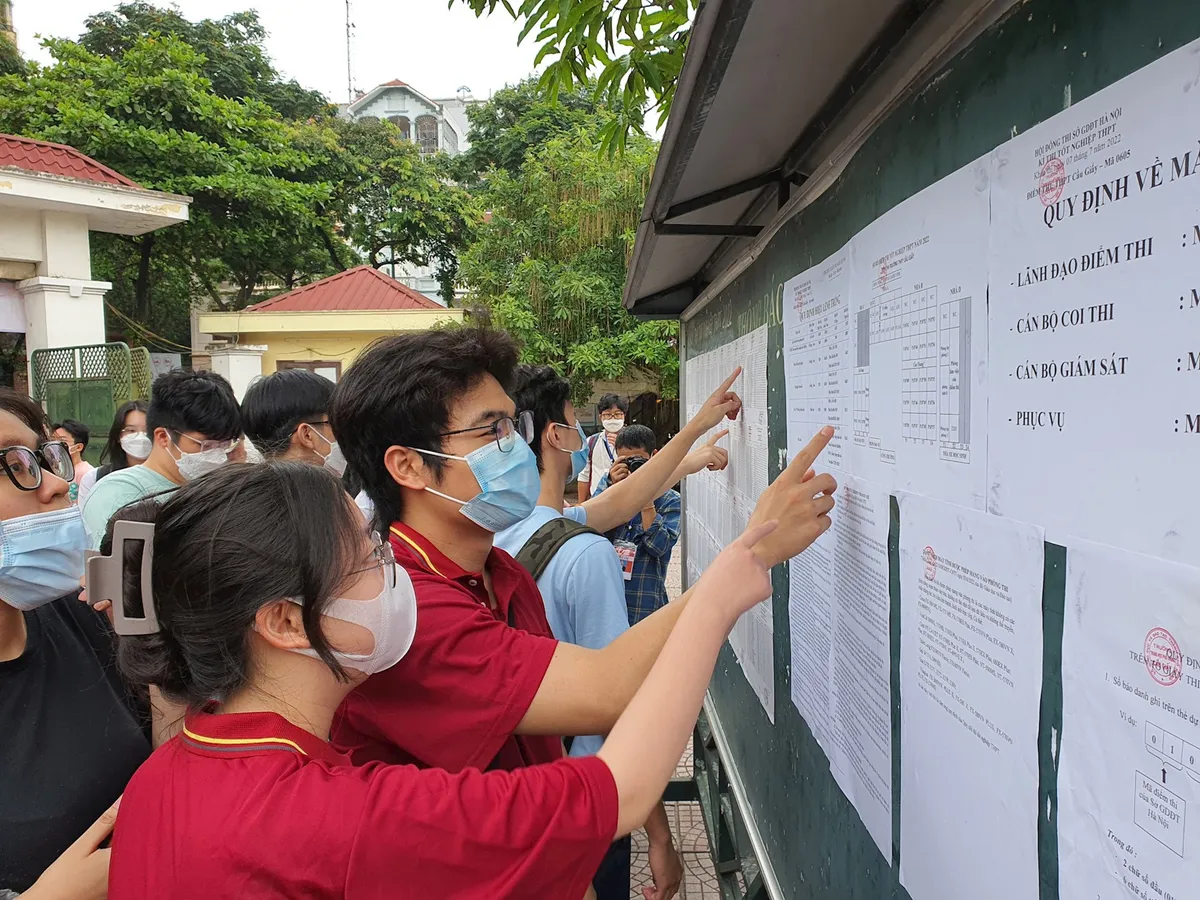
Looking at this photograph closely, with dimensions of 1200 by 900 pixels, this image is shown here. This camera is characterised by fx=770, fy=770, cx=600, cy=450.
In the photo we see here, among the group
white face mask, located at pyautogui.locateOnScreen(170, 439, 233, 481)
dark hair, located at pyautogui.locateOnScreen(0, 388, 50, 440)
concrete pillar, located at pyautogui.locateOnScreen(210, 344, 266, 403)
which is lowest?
white face mask, located at pyautogui.locateOnScreen(170, 439, 233, 481)

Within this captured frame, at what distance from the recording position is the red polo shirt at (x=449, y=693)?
1310 millimetres

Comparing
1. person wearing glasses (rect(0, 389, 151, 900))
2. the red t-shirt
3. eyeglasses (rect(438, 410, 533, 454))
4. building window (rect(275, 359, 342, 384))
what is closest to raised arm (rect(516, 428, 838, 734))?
the red t-shirt

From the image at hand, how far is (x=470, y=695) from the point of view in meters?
1.31

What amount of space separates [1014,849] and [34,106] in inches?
796

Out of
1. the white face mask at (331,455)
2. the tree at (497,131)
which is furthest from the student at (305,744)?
the tree at (497,131)

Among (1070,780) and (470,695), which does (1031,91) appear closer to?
(1070,780)

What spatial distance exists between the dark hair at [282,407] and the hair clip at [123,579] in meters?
2.18

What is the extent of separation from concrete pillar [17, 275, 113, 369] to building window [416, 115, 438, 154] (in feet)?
119

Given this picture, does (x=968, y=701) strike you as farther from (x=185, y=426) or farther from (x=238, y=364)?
(x=238, y=364)

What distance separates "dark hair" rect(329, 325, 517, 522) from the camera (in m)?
1.63

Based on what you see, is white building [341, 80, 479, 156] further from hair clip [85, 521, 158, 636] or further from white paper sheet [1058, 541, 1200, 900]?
white paper sheet [1058, 541, 1200, 900]

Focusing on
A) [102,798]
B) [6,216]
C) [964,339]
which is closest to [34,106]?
[6,216]

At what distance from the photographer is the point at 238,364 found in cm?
1376

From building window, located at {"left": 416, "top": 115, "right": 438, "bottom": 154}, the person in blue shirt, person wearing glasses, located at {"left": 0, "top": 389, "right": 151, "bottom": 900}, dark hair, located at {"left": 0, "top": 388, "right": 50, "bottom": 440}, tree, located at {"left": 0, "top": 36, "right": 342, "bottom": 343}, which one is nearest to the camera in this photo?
→ person wearing glasses, located at {"left": 0, "top": 389, "right": 151, "bottom": 900}
